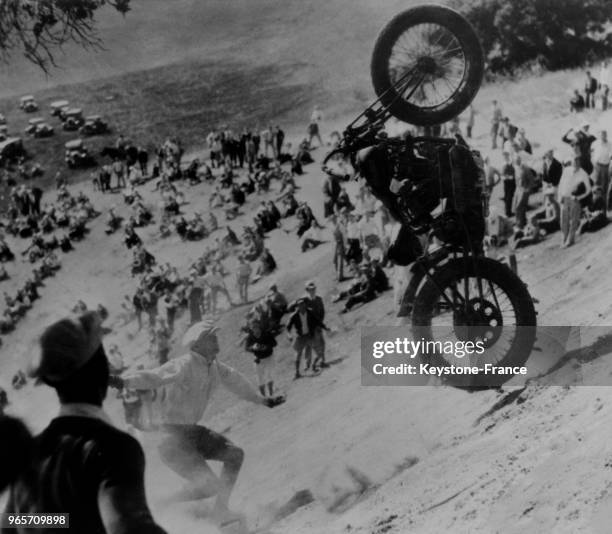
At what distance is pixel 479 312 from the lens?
5.75 meters

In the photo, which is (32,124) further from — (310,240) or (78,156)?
(310,240)

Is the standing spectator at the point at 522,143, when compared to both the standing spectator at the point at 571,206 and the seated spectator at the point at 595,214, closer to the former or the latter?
the standing spectator at the point at 571,206

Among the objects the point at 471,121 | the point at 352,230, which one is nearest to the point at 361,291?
the point at 352,230

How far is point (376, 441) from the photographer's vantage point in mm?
6113

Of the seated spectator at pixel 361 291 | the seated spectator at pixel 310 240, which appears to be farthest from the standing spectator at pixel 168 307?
the seated spectator at pixel 361 291

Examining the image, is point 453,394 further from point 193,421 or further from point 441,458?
point 193,421

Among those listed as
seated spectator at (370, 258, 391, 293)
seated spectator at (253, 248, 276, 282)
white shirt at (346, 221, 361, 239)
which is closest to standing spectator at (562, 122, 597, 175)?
seated spectator at (370, 258, 391, 293)

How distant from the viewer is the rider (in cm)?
489

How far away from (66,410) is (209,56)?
11.0 meters

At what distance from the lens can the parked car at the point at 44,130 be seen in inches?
528

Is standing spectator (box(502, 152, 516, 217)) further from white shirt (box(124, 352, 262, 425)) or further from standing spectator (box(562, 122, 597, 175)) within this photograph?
white shirt (box(124, 352, 262, 425))

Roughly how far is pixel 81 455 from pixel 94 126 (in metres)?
13.8

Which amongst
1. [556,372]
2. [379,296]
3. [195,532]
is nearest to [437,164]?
[556,372]

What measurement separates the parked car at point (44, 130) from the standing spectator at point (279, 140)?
11.9ft
